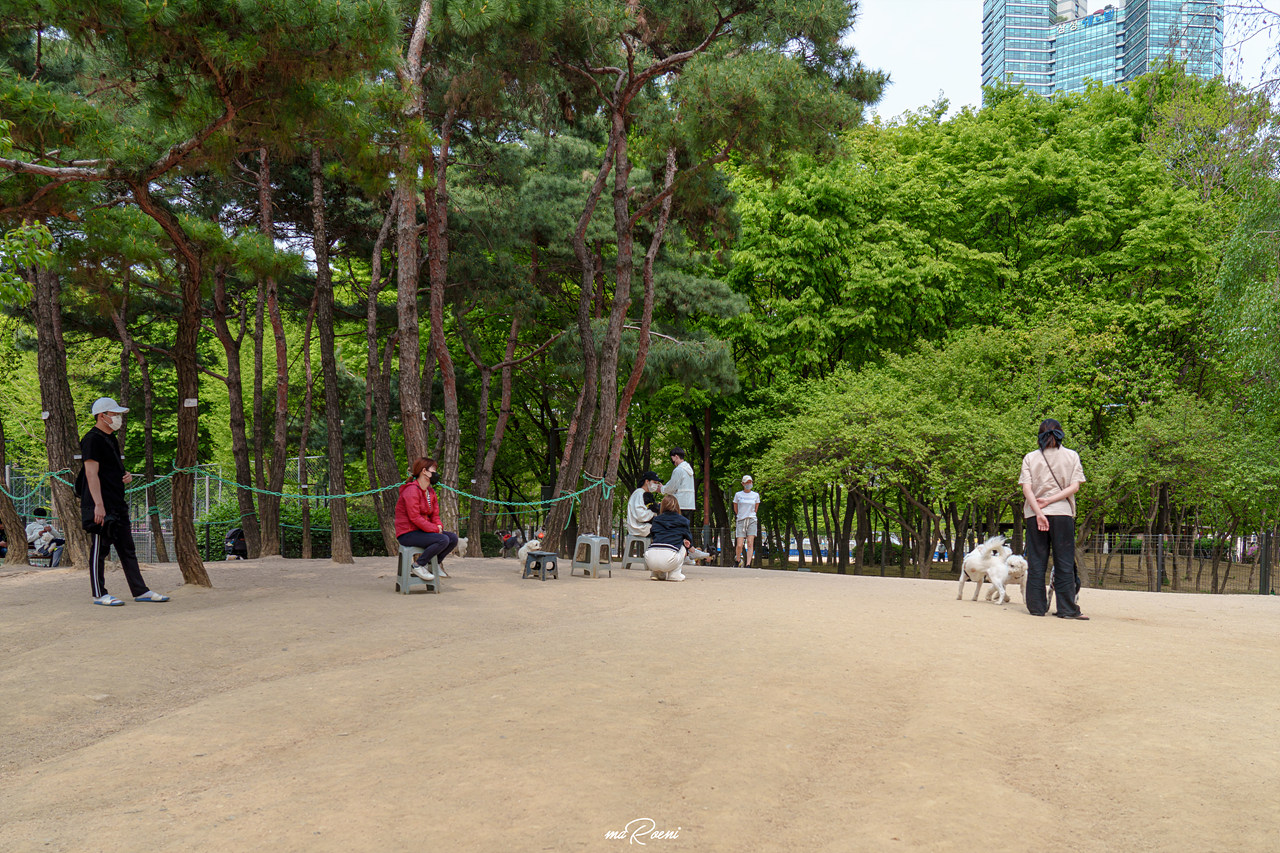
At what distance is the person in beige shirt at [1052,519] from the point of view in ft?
30.0

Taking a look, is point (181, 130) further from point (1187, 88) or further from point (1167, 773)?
point (1187, 88)

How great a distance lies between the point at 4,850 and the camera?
321 centimetres

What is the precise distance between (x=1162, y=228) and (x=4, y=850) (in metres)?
28.3

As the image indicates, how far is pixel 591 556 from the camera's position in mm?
13203

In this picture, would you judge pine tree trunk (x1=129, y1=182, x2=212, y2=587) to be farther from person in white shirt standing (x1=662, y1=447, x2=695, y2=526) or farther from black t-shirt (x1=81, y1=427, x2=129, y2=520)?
person in white shirt standing (x1=662, y1=447, x2=695, y2=526)

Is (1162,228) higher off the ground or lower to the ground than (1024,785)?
higher

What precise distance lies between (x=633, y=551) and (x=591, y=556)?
99.6 inches

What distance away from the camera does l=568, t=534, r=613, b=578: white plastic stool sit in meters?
13.2

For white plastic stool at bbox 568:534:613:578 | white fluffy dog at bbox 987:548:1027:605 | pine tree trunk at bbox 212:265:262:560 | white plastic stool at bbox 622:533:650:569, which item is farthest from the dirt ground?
pine tree trunk at bbox 212:265:262:560

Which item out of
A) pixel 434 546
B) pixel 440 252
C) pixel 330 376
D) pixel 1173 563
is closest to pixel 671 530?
pixel 434 546

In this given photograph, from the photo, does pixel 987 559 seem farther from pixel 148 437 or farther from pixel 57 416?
pixel 148 437

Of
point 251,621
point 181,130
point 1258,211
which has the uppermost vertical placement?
point 1258,211

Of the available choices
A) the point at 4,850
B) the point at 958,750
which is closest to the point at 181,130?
the point at 4,850

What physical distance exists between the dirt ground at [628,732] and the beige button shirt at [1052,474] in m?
1.18
